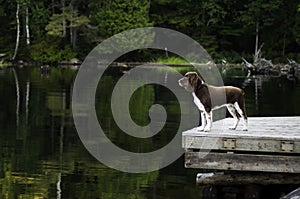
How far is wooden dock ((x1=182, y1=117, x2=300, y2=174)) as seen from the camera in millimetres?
8914

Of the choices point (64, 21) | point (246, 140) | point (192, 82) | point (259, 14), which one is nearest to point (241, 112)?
point (246, 140)

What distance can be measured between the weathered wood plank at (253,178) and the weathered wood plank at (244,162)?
0.22 metres

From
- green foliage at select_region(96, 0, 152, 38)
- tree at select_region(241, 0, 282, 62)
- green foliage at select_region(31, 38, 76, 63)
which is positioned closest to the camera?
tree at select_region(241, 0, 282, 62)

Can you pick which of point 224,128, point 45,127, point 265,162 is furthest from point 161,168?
point 45,127

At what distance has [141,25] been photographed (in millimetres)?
52312

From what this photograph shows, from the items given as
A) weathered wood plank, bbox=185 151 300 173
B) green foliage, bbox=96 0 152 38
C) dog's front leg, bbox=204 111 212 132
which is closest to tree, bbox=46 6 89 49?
green foliage, bbox=96 0 152 38

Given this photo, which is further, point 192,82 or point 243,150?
point 192,82

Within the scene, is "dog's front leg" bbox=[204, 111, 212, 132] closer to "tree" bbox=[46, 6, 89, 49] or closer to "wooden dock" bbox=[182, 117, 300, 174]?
"wooden dock" bbox=[182, 117, 300, 174]

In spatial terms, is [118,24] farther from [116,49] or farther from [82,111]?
[82,111]

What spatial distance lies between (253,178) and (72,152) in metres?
4.52

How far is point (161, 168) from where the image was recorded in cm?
1147

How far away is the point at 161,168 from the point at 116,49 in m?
40.7

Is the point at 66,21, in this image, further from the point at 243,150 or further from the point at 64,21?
the point at 243,150

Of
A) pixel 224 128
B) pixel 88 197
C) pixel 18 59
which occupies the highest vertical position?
pixel 18 59
